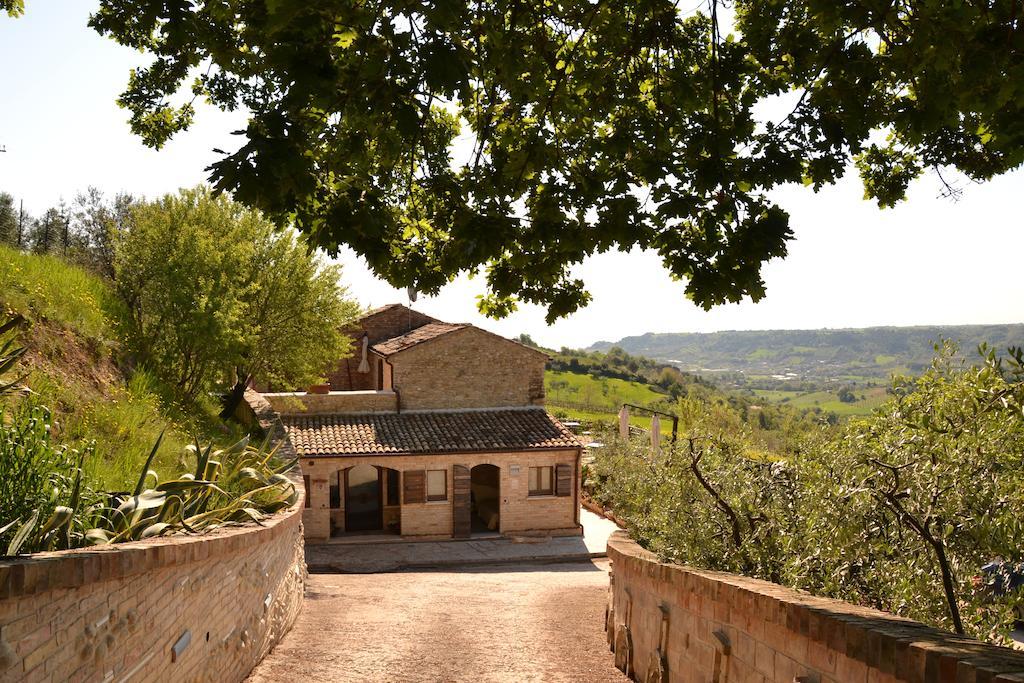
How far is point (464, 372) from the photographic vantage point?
2588 cm

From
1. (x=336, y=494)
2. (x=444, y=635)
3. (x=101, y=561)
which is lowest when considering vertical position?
(x=336, y=494)

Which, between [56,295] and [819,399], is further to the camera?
[819,399]

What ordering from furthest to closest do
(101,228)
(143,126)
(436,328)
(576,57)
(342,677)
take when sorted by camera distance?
1. (436,328)
2. (101,228)
3. (143,126)
4. (342,677)
5. (576,57)

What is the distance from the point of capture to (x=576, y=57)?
7.06 m

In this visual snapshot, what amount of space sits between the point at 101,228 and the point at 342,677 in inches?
960

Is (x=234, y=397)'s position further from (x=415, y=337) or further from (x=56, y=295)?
(x=415, y=337)

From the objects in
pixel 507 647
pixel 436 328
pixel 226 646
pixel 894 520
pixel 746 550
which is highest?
pixel 436 328

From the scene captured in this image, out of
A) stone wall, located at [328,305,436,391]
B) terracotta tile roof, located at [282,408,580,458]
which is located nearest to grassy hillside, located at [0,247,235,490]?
terracotta tile roof, located at [282,408,580,458]

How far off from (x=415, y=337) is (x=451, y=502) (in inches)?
283

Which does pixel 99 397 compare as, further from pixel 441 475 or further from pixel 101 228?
pixel 101 228

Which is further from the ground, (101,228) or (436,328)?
(101,228)

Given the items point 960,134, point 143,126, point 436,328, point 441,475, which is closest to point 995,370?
point 960,134

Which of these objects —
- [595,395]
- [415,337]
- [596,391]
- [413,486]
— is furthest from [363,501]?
[596,391]

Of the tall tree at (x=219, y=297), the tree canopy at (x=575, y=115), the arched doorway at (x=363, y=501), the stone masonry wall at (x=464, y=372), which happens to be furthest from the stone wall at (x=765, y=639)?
the stone masonry wall at (x=464, y=372)
